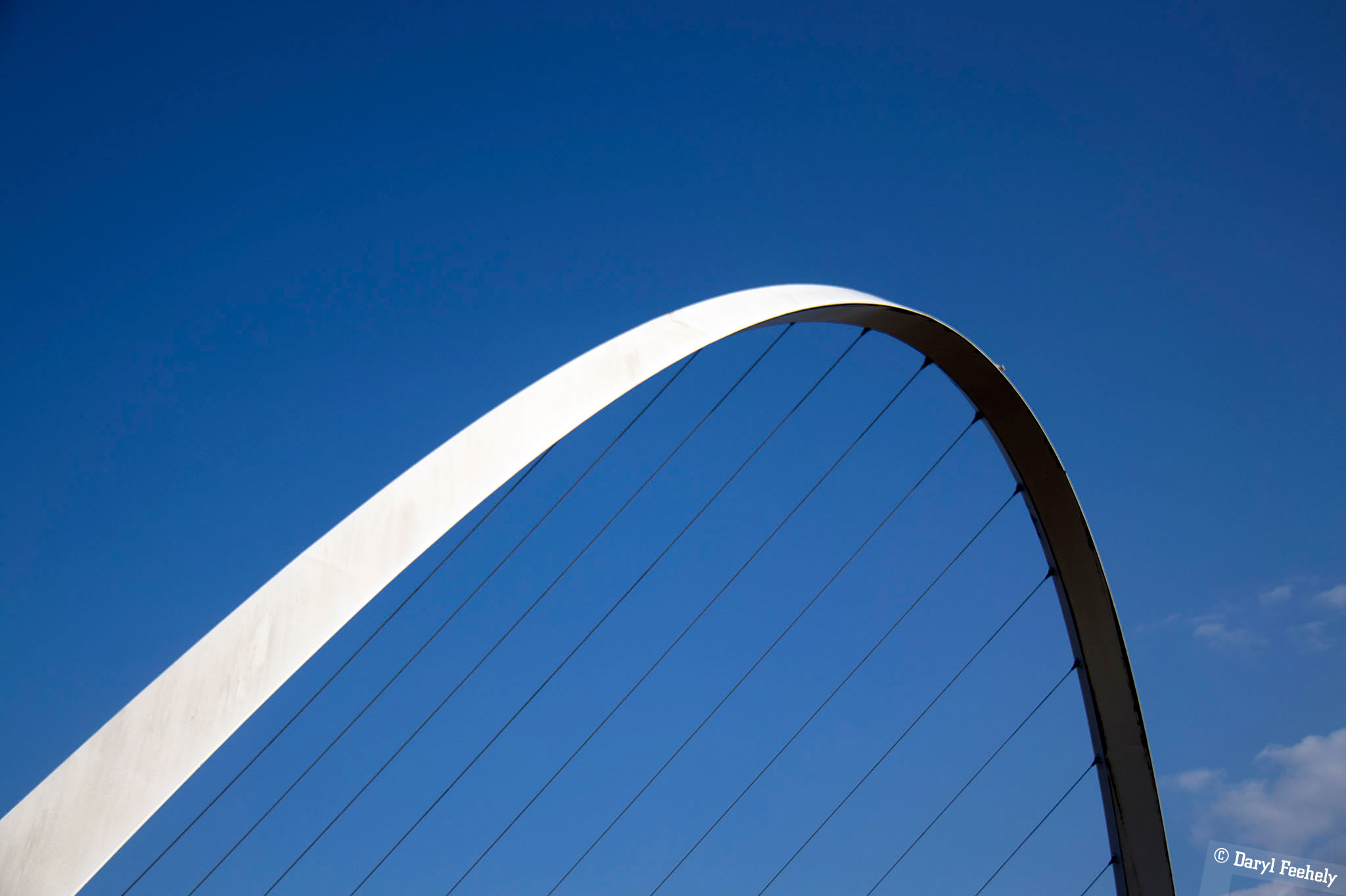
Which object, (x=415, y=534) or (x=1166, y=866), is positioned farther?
(x=1166, y=866)

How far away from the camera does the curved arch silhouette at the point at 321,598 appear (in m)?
5.35

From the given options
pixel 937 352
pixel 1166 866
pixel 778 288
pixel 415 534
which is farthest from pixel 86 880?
pixel 1166 866

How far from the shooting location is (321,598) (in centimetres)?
641

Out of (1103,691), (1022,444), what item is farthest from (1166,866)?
(1022,444)

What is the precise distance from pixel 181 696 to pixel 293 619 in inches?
32.3

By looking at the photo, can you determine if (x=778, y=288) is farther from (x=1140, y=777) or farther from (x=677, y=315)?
(x=1140, y=777)

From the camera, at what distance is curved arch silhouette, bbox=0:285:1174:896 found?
5348 mm

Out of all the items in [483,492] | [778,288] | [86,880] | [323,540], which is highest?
[778,288]

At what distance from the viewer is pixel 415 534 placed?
7047mm

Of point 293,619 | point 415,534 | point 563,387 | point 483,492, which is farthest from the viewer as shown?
point 563,387

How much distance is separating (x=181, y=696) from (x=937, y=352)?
37.6 ft

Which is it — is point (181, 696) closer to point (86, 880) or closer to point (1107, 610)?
point (86, 880)

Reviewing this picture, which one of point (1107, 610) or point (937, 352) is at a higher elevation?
point (937, 352)

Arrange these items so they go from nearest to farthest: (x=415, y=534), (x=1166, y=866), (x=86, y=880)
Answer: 1. (x=86, y=880)
2. (x=415, y=534)
3. (x=1166, y=866)
